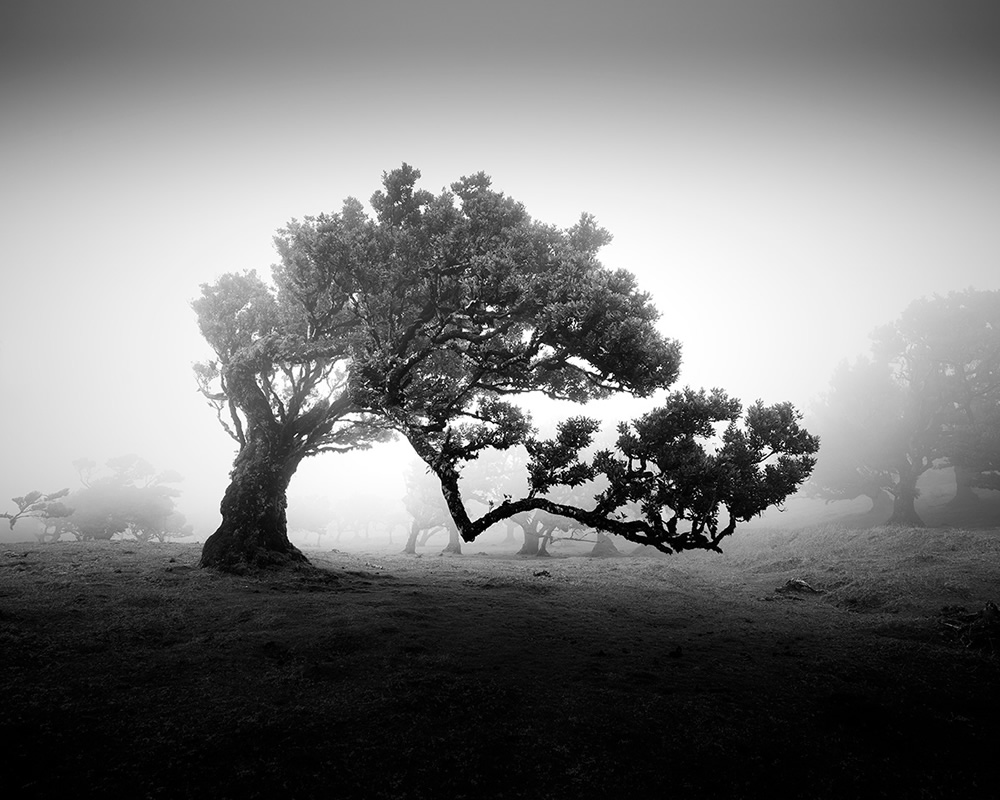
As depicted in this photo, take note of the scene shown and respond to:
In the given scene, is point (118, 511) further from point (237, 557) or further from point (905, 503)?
point (905, 503)

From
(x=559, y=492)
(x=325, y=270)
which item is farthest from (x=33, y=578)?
(x=559, y=492)

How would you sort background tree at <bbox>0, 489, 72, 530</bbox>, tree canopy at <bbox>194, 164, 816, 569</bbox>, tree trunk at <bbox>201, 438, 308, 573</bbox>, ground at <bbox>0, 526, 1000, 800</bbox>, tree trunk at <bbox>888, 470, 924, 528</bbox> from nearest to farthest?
ground at <bbox>0, 526, 1000, 800</bbox>
tree canopy at <bbox>194, 164, 816, 569</bbox>
tree trunk at <bbox>201, 438, 308, 573</bbox>
tree trunk at <bbox>888, 470, 924, 528</bbox>
background tree at <bbox>0, 489, 72, 530</bbox>

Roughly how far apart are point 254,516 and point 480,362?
11911 mm

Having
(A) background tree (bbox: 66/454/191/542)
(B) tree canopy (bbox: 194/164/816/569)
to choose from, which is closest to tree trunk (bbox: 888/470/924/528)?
(B) tree canopy (bbox: 194/164/816/569)

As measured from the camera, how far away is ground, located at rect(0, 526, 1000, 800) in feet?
17.0

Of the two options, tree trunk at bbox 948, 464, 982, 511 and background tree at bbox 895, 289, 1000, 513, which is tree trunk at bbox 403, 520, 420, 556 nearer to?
background tree at bbox 895, 289, 1000, 513

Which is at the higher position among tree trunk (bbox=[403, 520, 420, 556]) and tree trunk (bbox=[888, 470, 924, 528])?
tree trunk (bbox=[888, 470, 924, 528])

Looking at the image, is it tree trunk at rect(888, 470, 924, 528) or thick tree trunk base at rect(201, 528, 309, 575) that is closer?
thick tree trunk base at rect(201, 528, 309, 575)

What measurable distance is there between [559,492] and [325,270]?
138ft

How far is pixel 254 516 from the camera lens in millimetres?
18812

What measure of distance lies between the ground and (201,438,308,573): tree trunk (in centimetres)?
283

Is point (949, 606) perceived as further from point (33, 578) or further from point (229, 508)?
point (33, 578)

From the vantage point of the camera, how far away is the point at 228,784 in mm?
4836

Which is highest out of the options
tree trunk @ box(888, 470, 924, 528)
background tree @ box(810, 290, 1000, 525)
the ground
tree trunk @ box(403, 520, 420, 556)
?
background tree @ box(810, 290, 1000, 525)
